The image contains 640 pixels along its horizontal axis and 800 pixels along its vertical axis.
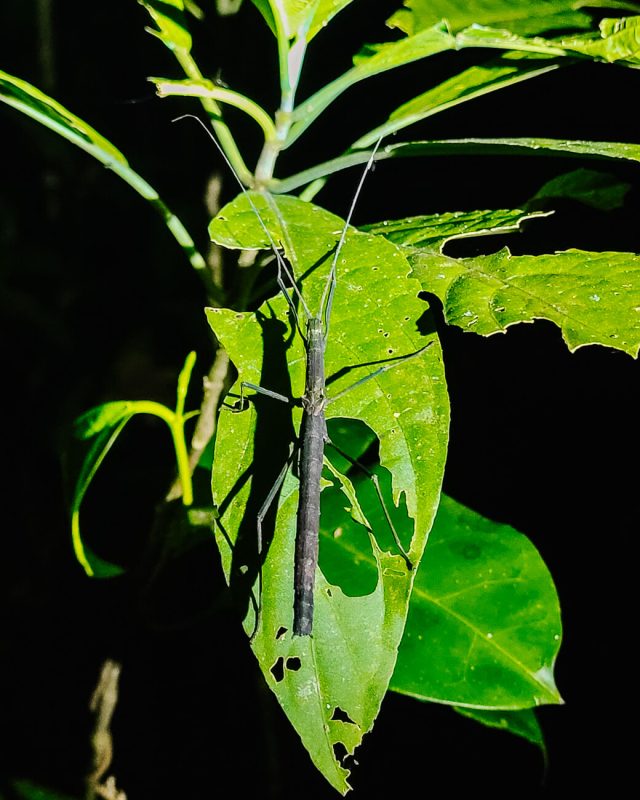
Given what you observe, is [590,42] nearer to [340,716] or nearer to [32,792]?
[340,716]

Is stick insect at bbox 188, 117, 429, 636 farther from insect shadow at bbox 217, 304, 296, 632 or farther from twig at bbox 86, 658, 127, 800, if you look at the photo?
twig at bbox 86, 658, 127, 800

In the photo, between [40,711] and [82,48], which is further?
[82,48]

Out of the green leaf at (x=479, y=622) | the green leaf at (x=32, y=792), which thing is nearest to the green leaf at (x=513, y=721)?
the green leaf at (x=479, y=622)

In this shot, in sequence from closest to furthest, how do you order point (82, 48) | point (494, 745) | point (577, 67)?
point (577, 67), point (494, 745), point (82, 48)

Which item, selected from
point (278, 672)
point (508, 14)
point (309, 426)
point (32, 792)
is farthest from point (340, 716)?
point (32, 792)

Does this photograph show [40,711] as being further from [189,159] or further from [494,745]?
[189,159]

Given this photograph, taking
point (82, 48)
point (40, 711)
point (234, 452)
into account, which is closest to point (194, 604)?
point (40, 711)

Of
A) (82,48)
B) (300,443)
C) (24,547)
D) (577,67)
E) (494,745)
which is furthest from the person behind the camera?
(82,48)
